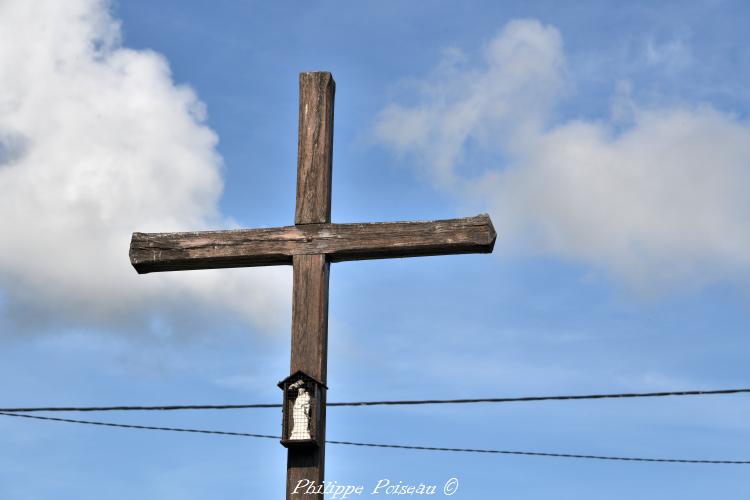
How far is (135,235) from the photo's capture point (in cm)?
1041

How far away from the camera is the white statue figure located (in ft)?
30.3

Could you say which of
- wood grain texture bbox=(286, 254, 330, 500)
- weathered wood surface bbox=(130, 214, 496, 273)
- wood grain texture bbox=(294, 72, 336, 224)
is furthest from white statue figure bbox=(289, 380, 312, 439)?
wood grain texture bbox=(294, 72, 336, 224)

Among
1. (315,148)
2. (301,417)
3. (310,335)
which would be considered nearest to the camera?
(301,417)

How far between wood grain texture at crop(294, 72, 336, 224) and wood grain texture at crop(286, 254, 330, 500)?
44cm

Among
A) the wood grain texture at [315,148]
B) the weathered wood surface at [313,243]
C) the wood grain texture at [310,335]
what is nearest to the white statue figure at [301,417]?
the wood grain texture at [310,335]

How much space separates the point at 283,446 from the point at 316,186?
218cm

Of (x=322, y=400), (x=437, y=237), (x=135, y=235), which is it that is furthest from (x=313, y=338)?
(x=135, y=235)

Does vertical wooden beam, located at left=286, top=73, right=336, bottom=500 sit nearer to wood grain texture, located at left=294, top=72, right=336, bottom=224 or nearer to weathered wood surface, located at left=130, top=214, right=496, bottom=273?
wood grain texture, located at left=294, top=72, right=336, bottom=224

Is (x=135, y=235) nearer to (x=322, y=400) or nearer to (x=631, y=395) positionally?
(x=322, y=400)

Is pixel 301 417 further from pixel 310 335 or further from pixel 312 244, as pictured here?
pixel 312 244

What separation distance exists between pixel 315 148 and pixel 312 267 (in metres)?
1.11

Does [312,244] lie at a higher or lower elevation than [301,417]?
higher

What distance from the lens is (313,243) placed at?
990cm

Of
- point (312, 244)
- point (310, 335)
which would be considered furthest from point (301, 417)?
point (312, 244)
